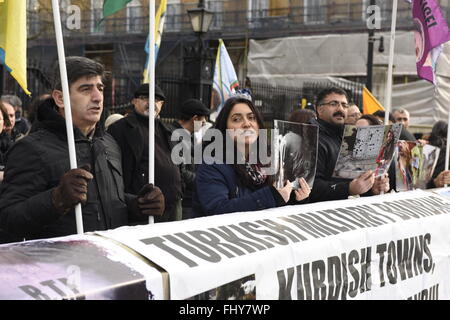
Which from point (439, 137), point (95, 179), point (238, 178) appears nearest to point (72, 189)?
point (95, 179)

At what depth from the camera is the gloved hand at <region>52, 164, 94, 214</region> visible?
9.02 feet

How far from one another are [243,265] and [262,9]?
20.9 meters

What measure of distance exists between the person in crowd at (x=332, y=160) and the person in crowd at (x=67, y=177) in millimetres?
1408

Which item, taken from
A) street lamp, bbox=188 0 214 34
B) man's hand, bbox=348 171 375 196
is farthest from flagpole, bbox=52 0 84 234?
street lamp, bbox=188 0 214 34

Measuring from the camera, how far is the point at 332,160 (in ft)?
15.7

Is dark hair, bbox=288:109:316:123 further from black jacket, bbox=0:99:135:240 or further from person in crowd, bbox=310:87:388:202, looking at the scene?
black jacket, bbox=0:99:135:240

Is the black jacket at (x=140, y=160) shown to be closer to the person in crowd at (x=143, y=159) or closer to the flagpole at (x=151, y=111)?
the person in crowd at (x=143, y=159)

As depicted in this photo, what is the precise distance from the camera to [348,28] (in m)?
21.3

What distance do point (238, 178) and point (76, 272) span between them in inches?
64.8

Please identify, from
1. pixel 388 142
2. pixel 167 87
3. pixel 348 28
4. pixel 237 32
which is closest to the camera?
pixel 388 142

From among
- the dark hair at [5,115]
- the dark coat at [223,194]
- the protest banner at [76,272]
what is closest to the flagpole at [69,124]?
the protest banner at [76,272]

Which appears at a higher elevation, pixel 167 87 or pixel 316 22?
pixel 316 22

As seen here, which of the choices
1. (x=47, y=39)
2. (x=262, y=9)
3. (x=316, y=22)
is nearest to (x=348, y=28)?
(x=316, y=22)

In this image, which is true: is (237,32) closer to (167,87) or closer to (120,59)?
(120,59)
